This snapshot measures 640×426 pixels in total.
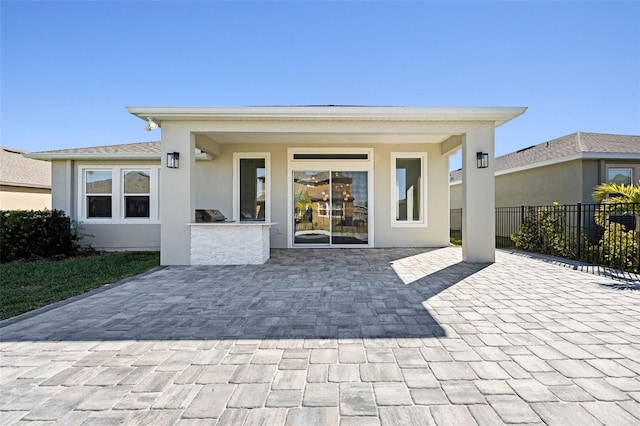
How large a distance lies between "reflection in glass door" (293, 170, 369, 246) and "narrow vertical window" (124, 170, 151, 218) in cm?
481

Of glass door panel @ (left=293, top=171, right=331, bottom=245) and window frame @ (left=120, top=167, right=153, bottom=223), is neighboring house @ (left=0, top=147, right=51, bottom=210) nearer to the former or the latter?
window frame @ (left=120, top=167, right=153, bottom=223)

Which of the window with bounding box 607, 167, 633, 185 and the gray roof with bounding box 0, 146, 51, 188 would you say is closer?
the window with bounding box 607, 167, 633, 185

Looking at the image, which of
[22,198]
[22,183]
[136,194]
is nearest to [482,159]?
[136,194]

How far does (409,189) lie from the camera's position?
32.2 feet

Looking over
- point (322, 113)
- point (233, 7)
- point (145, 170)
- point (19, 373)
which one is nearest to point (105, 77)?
point (145, 170)

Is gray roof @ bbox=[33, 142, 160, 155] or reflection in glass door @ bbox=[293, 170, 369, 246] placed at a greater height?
gray roof @ bbox=[33, 142, 160, 155]

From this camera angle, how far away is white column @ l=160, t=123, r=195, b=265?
698cm

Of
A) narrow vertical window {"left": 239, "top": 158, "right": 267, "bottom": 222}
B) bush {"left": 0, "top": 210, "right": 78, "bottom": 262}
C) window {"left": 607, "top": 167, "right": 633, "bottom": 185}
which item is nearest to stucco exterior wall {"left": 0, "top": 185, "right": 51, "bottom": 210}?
bush {"left": 0, "top": 210, "right": 78, "bottom": 262}

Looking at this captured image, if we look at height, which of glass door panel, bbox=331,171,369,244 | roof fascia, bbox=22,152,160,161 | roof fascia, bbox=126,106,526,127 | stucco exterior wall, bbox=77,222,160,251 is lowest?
stucco exterior wall, bbox=77,222,160,251

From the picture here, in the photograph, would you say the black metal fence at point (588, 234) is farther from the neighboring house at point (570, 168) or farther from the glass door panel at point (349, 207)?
the glass door panel at point (349, 207)

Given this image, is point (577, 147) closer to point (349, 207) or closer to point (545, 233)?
point (545, 233)

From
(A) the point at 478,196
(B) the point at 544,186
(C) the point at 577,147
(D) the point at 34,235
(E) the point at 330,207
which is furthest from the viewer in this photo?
(B) the point at 544,186

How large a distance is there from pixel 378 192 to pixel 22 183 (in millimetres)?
14825

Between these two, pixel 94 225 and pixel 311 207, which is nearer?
pixel 311 207
